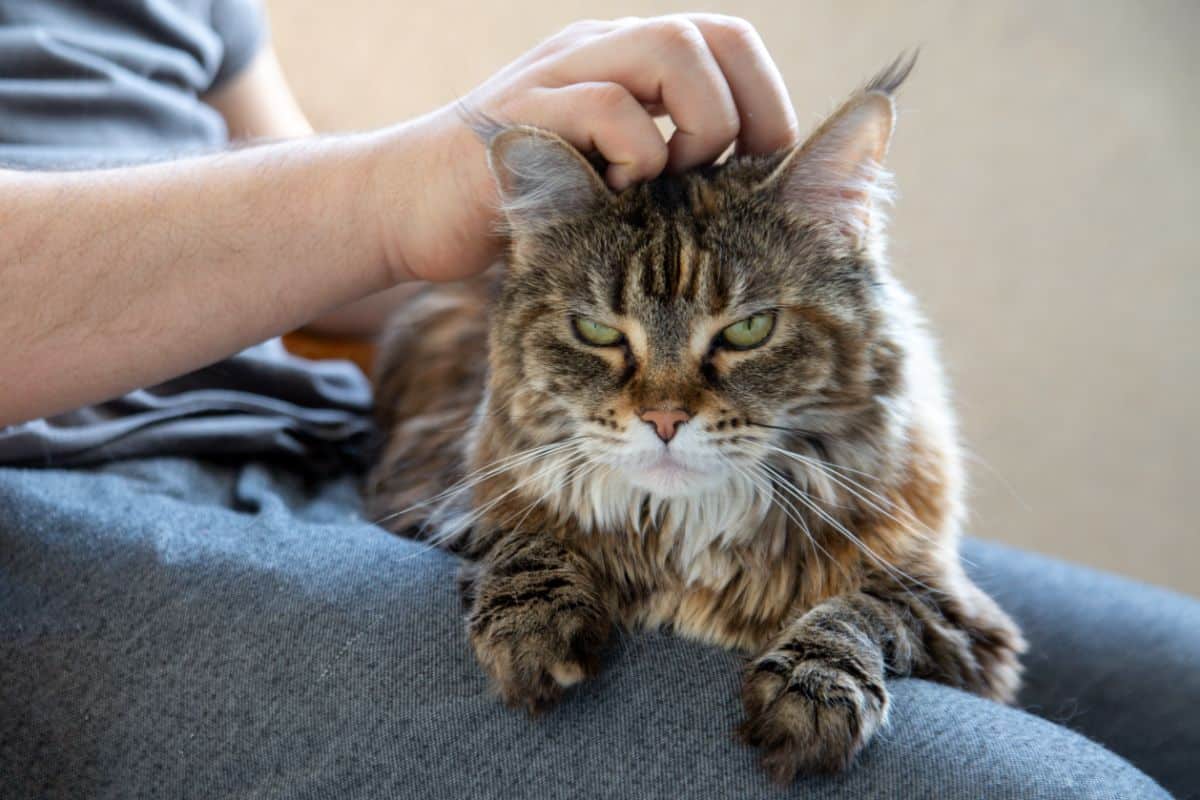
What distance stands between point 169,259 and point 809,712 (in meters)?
0.93

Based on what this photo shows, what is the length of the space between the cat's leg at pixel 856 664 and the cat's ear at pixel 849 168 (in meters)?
Result: 0.46

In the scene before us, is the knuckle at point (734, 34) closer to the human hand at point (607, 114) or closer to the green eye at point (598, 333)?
the human hand at point (607, 114)

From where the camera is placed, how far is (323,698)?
998 millimetres

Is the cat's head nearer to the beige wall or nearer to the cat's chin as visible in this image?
the cat's chin

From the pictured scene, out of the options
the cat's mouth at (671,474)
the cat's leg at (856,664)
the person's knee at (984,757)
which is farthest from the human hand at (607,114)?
the person's knee at (984,757)

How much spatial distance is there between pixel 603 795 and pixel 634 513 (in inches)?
13.4

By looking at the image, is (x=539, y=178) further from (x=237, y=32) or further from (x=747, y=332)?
(x=237, y=32)

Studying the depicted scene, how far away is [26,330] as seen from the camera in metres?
1.12

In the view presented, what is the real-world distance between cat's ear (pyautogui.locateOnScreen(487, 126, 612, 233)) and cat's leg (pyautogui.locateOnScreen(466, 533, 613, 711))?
41cm

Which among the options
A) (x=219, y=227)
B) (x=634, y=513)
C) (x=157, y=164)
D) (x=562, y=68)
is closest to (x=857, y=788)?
(x=634, y=513)

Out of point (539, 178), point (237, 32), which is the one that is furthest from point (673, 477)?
point (237, 32)

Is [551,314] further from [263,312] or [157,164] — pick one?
[157,164]

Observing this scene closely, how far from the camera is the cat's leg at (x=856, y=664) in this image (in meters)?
0.91

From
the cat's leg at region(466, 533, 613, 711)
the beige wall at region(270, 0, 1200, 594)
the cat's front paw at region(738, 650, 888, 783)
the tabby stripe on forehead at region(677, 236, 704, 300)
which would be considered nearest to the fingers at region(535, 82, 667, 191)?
the tabby stripe on forehead at region(677, 236, 704, 300)
